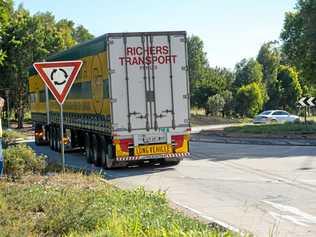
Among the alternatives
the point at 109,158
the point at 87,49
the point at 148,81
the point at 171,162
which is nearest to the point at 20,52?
the point at 87,49

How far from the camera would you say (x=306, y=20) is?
36719mm

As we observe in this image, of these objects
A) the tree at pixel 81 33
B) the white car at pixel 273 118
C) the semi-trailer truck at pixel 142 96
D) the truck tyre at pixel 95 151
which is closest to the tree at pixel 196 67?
the white car at pixel 273 118

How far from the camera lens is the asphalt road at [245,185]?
412 inches

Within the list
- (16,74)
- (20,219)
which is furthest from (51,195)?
(16,74)

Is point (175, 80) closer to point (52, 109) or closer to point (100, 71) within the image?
point (100, 71)

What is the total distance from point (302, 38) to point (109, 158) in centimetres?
2132

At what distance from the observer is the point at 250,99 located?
67375 millimetres

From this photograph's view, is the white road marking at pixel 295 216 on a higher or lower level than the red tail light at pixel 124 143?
lower

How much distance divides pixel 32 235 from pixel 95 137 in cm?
1286

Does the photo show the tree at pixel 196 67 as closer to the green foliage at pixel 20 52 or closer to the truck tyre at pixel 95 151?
the green foliage at pixel 20 52

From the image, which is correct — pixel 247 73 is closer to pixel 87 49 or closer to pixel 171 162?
pixel 87 49

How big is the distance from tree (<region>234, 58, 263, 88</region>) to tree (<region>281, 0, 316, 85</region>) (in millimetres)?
35288

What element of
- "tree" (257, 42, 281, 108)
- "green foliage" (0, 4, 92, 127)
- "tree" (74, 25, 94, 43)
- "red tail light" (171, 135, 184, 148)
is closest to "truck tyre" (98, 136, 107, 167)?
"red tail light" (171, 135, 184, 148)

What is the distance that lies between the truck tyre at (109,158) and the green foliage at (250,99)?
1893 inches
